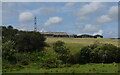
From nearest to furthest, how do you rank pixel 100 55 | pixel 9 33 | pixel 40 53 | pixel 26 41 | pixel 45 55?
pixel 100 55, pixel 45 55, pixel 40 53, pixel 26 41, pixel 9 33

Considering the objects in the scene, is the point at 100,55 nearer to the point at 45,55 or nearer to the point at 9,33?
the point at 45,55

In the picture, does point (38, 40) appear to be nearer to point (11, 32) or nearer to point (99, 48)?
point (11, 32)

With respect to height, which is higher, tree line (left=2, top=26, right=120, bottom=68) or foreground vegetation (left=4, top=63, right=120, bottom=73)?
tree line (left=2, top=26, right=120, bottom=68)

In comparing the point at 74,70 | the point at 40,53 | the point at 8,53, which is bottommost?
the point at 74,70

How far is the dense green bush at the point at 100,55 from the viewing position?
23.9 m

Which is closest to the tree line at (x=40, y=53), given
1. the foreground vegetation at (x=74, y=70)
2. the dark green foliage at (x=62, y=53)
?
the dark green foliage at (x=62, y=53)

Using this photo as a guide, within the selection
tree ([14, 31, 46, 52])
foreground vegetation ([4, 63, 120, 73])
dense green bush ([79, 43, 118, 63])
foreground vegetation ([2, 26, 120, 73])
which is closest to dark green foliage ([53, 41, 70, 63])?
foreground vegetation ([2, 26, 120, 73])

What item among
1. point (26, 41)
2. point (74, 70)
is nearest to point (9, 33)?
point (26, 41)

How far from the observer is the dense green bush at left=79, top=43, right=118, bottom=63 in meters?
23.9

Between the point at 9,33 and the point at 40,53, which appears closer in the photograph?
the point at 40,53

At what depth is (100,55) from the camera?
23812 mm

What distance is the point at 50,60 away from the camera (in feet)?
71.6

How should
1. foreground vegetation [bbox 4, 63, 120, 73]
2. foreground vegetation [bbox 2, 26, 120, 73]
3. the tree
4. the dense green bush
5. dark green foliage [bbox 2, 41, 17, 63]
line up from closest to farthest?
foreground vegetation [bbox 4, 63, 120, 73] → foreground vegetation [bbox 2, 26, 120, 73] → dark green foliage [bbox 2, 41, 17, 63] → the dense green bush → the tree

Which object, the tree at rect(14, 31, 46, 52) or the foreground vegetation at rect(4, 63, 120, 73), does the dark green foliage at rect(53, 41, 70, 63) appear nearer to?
the tree at rect(14, 31, 46, 52)
